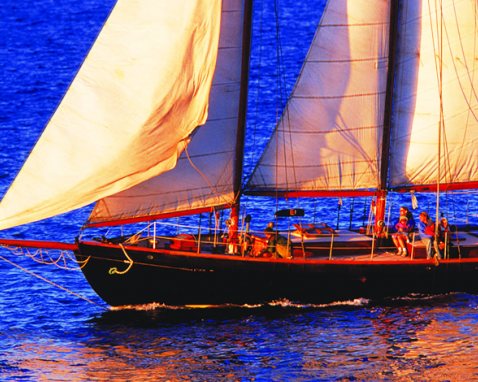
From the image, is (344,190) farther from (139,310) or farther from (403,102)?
(139,310)

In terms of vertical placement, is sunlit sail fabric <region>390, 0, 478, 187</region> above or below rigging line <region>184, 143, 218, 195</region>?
above

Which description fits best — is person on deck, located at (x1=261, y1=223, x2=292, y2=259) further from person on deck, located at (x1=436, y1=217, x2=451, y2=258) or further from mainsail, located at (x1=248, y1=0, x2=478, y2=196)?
person on deck, located at (x1=436, y1=217, x2=451, y2=258)

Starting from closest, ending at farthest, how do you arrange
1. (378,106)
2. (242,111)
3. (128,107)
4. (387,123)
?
(128,107) → (242,111) → (378,106) → (387,123)

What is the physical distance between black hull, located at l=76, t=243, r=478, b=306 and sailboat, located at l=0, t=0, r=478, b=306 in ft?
0.17

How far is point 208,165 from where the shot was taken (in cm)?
5619

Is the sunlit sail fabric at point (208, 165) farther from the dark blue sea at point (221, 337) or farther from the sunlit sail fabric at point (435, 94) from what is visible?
the sunlit sail fabric at point (435, 94)

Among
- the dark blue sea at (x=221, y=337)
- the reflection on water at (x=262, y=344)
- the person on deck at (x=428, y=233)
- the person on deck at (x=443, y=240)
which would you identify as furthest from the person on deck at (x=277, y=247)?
the person on deck at (x=443, y=240)

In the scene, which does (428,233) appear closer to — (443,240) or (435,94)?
(443,240)

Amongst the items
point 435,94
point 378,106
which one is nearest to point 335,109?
point 378,106

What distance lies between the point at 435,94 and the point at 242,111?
7928 millimetres

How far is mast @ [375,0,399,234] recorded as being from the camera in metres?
Result: 57.4

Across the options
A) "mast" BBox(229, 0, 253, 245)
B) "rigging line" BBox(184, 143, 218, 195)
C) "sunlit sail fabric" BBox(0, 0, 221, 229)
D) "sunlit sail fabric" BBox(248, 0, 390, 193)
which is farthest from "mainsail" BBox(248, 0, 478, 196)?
"sunlit sail fabric" BBox(0, 0, 221, 229)

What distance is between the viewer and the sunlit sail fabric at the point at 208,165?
55.2 metres

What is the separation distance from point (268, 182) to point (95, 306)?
8408 millimetres
